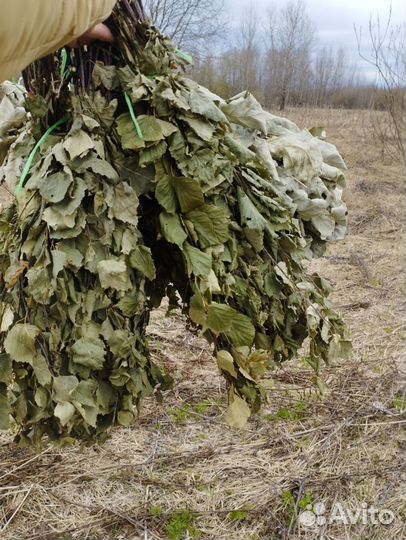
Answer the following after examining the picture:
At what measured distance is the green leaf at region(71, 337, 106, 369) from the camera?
1180 millimetres

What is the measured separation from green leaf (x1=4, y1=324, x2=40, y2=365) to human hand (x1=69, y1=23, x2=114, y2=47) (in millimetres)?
584

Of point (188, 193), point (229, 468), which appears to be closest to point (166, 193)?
point (188, 193)

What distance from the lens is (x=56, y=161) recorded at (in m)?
1.20

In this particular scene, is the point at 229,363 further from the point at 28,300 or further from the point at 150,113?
the point at 150,113

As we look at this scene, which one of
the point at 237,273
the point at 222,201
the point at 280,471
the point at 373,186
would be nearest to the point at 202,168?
the point at 222,201

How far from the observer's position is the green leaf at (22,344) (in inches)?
45.3

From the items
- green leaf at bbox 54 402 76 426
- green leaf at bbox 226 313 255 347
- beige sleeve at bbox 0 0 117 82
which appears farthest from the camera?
green leaf at bbox 226 313 255 347

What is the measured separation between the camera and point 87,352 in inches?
46.4

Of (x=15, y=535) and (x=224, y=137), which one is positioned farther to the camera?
(x=15, y=535)

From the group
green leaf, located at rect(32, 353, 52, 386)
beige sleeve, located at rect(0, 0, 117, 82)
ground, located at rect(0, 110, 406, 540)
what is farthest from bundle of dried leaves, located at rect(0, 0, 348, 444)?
ground, located at rect(0, 110, 406, 540)

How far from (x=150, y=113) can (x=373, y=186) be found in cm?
758

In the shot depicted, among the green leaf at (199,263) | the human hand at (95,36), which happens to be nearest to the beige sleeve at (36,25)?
the human hand at (95,36)

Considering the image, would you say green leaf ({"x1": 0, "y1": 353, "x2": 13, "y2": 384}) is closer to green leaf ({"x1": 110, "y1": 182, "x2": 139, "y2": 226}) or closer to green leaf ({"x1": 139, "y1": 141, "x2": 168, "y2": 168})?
green leaf ({"x1": 110, "y1": 182, "x2": 139, "y2": 226})

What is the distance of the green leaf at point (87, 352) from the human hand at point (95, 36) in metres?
0.60
